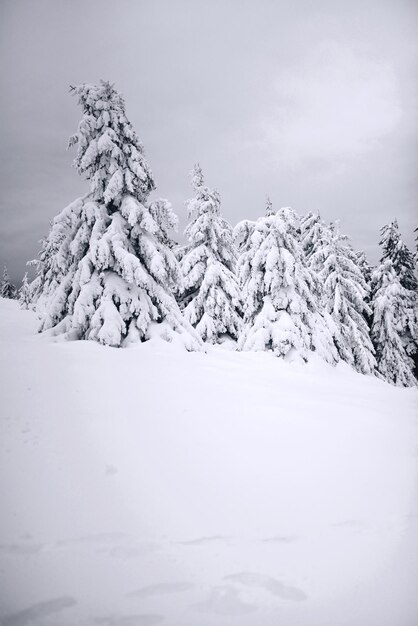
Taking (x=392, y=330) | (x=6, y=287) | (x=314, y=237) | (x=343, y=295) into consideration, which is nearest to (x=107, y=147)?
(x=343, y=295)

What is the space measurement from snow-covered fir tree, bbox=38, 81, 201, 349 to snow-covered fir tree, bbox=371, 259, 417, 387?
51.8 feet

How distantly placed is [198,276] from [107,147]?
27.6 feet

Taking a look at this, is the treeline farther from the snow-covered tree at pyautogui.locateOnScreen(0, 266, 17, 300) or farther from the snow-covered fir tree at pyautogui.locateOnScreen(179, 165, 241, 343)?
the snow-covered tree at pyautogui.locateOnScreen(0, 266, 17, 300)

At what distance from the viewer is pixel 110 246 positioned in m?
10.4

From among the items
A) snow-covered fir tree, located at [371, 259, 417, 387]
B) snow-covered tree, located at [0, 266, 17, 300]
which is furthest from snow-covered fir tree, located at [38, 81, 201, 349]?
snow-covered tree, located at [0, 266, 17, 300]

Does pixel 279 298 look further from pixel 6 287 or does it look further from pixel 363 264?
pixel 6 287

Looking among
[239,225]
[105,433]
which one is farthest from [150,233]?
[105,433]

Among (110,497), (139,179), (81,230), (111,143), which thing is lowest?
(110,497)

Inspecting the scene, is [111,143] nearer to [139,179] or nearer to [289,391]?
[139,179]

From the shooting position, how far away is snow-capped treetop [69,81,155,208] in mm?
10609

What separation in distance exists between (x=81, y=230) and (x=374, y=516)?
35.4 feet

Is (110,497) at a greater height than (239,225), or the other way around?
(239,225)

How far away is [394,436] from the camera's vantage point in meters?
5.71

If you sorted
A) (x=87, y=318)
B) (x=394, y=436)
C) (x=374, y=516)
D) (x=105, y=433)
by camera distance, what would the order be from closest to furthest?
(x=374, y=516) → (x=105, y=433) → (x=394, y=436) → (x=87, y=318)
